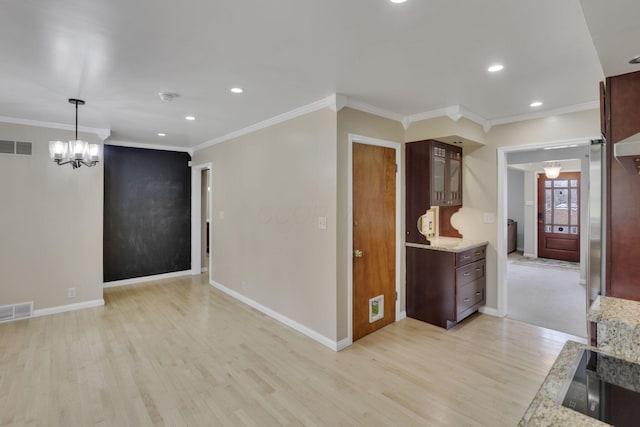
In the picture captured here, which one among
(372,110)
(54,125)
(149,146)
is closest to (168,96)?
(372,110)

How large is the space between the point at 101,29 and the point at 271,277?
2.98m

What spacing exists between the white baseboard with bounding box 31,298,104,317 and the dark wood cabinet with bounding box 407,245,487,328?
4.35m

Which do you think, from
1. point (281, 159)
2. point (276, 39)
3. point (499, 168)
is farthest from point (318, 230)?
point (499, 168)

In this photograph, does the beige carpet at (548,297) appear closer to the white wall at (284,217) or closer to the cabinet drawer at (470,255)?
the cabinet drawer at (470,255)

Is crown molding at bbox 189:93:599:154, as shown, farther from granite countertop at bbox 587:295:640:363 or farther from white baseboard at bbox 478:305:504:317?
granite countertop at bbox 587:295:640:363

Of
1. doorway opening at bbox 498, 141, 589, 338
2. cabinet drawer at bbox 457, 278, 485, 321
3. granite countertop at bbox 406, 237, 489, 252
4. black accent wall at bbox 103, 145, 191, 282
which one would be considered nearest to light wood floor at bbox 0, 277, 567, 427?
cabinet drawer at bbox 457, 278, 485, 321

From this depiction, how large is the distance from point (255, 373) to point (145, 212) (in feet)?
13.9

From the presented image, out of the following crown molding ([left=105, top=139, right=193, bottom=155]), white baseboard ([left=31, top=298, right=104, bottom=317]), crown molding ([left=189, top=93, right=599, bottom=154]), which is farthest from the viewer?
crown molding ([left=105, top=139, right=193, bottom=155])

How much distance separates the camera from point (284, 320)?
3.84 metres

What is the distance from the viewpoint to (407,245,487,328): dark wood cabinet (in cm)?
357

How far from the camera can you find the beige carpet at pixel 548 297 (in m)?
3.83

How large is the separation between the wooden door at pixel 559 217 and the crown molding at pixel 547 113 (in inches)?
206

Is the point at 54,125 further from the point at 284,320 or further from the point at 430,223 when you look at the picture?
the point at 430,223

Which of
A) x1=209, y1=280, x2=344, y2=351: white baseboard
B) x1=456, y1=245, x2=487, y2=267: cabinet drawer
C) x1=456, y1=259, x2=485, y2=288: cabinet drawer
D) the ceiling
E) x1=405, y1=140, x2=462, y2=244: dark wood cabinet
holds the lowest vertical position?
x1=209, y1=280, x2=344, y2=351: white baseboard
